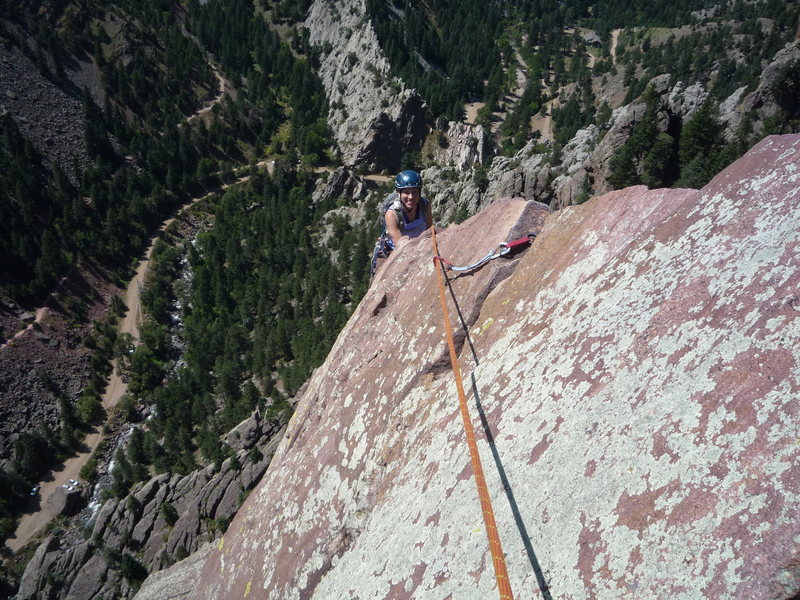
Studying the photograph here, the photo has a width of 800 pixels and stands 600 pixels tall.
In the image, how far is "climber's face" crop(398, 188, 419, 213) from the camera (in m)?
10.6

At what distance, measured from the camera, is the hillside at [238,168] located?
1864 inches

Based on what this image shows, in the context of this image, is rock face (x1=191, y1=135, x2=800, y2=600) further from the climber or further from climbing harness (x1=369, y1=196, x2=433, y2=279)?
climbing harness (x1=369, y1=196, x2=433, y2=279)

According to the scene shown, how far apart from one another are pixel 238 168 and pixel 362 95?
Answer: 38.4 metres

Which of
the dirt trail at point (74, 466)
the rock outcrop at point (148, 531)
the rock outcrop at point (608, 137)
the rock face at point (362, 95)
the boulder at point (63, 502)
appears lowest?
the rock outcrop at point (608, 137)

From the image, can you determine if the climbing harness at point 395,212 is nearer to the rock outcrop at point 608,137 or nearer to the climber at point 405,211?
the climber at point 405,211

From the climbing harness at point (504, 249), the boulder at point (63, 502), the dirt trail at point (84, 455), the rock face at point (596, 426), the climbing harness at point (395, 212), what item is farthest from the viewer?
the boulder at point (63, 502)

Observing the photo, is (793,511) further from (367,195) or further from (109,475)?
(367,195)

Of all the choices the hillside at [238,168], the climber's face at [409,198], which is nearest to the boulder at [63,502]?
the hillside at [238,168]

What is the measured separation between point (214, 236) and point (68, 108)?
50.2 metres

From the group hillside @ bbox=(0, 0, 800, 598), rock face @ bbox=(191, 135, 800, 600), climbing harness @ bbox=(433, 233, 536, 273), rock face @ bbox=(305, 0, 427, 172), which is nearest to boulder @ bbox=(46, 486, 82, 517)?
hillside @ bbox=(0, 0, 800, 598)

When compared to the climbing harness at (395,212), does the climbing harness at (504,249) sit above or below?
below

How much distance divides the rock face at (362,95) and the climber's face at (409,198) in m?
97.3

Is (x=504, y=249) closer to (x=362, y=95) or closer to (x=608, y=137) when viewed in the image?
(x=608, y=137)

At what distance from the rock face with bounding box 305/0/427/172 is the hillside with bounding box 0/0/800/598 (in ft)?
2.21
